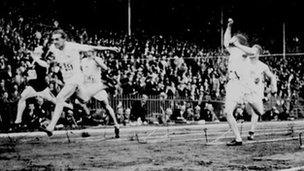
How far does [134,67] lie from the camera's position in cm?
2295

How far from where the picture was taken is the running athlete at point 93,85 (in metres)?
13.1

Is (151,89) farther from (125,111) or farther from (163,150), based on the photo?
(163,150)

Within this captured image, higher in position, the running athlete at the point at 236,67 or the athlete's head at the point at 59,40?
the athlete's head at the point at 59,40

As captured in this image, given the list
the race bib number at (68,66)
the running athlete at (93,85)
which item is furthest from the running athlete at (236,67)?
the race bib number at (68,66)

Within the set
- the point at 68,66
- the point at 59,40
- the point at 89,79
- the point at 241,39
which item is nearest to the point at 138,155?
the point at 59,40

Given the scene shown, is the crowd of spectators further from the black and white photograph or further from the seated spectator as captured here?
the seated spectator

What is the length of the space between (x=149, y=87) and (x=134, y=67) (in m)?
1.12

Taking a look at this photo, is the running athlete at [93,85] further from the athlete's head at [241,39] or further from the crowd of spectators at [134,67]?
the athlete's head at [241,39]

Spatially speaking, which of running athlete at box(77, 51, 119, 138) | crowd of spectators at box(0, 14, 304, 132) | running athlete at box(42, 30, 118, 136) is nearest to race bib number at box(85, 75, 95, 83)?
running athlete at box(77, 51, 119, 138)

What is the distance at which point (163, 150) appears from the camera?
380 inches

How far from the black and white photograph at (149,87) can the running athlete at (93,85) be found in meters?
0.03

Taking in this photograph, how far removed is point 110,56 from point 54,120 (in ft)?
40.8

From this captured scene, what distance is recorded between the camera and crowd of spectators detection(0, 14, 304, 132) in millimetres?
17484

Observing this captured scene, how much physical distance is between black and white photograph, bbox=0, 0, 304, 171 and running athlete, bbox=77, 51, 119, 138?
3 cm
